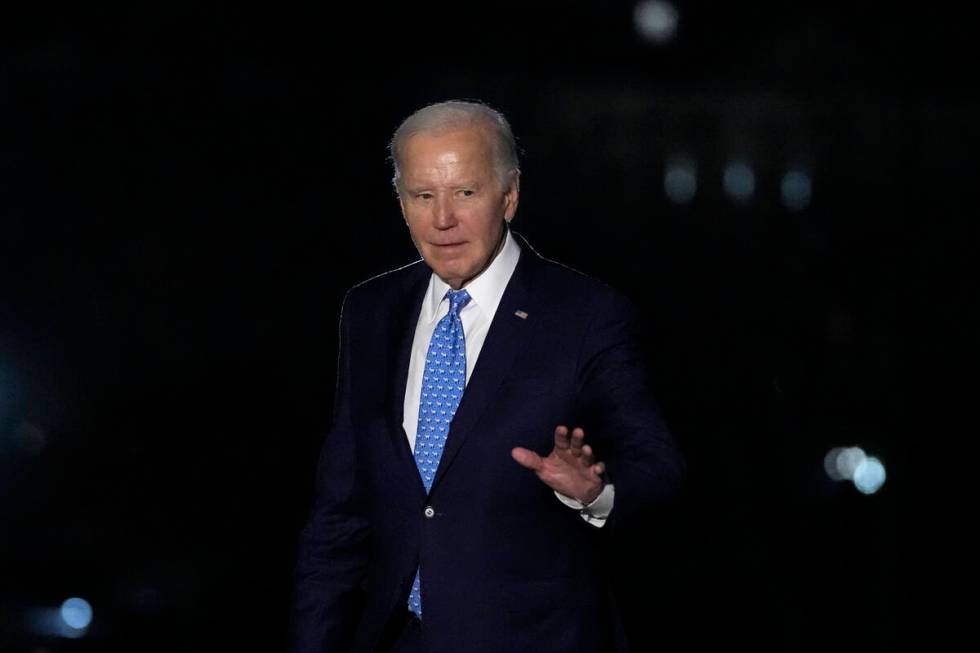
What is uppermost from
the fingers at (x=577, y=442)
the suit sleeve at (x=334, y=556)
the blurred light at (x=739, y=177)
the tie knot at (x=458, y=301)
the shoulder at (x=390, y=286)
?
the blurred light at (x=739, y=177)

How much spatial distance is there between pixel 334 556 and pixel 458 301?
1.66 ft

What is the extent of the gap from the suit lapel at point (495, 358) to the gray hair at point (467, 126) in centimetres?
19

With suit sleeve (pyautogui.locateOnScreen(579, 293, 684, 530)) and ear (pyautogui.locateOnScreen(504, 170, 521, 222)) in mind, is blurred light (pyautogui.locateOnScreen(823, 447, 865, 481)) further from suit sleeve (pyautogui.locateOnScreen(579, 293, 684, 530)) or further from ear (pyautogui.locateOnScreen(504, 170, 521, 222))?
ear (pyautogui.locateOnScreen(504, 170, 521, 222))

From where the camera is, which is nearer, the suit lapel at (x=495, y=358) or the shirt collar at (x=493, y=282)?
the suit lapel at (x=495, y=358)

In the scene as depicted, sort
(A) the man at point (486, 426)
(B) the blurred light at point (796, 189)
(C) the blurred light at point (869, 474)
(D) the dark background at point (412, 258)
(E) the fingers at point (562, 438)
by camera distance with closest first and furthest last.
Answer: (E) the fingers at point (562, 438), (A) the man at point (486, 426), (D) the dark background at point (412, 258), (B) the blurred light at point (796, 189), (C) the blurred light at point (869, 474)

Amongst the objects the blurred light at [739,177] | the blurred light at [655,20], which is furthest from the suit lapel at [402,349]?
the blurred light at [739,177]

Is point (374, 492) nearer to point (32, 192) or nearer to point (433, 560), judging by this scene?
point (433, 560)

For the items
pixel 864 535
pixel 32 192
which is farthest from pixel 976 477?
pixel 32 192

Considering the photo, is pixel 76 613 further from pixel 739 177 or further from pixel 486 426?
pixel 739 177

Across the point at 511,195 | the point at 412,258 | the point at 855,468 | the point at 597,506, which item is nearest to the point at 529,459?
the point at 597,506

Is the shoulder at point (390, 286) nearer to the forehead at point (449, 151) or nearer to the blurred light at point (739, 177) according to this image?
the forehead at point (449, 151)

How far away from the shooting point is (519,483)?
212 cm

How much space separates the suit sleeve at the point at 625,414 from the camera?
6.63 ft

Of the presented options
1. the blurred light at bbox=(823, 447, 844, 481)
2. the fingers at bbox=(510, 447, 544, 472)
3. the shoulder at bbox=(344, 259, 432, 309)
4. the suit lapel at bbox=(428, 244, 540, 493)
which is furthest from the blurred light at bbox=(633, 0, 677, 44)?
the fingers at bbox=(510, 447, 544, 472)
